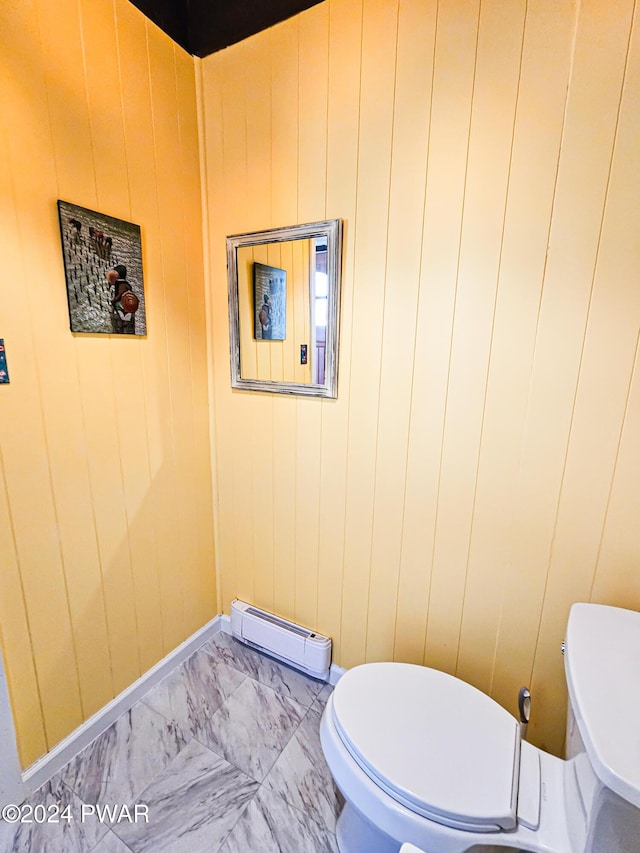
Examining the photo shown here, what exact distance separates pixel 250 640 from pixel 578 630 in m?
1.36

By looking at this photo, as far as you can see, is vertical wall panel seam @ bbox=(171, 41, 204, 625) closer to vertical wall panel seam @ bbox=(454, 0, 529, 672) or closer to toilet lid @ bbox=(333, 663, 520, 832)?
toilet lid @ bbox=(333, 663, 520, 832)

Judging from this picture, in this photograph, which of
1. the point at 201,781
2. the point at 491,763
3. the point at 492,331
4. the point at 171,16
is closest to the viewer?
the point at 491,763

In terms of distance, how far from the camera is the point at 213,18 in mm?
1372

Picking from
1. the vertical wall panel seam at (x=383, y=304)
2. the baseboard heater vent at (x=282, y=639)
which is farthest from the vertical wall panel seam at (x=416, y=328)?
the baseboard heater vent at (x=282, y=639)

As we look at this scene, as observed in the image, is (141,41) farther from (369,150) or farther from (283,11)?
(369,150)

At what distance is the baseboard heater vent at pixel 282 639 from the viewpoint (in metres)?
1.56

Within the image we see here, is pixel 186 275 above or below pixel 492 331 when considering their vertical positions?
above

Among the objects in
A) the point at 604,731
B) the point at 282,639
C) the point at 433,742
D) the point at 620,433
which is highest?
the point at 620,433

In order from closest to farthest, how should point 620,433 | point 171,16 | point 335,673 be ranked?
1. point 620,433
2. point 171,16
3. point 335,673

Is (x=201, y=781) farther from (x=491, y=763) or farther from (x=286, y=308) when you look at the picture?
(x=286, y=308)

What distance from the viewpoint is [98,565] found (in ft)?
4.32

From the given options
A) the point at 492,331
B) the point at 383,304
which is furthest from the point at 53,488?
the point at 492,331

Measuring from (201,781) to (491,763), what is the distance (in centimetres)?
93

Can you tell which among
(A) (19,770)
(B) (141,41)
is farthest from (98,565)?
(B) (141,41)
